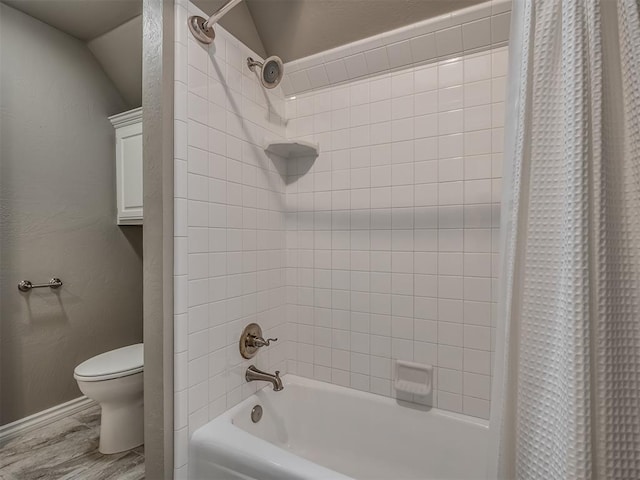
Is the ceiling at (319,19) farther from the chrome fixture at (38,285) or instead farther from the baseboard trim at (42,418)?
the baseboard trim at (42,418)

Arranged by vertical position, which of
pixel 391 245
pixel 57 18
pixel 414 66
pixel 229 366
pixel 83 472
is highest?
pixel 57 18

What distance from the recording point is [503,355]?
0.85 meters

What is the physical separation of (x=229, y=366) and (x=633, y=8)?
5.44 feet

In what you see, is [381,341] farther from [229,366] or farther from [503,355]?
[503,355]

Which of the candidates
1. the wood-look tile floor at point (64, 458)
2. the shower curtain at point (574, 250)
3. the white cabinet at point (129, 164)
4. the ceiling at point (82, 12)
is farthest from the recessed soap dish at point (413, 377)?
the ceiling at point (82, 12)

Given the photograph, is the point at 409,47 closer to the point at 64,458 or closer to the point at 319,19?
the point at 319,19

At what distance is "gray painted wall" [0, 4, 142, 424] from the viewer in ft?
6.62

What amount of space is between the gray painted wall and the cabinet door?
12 cm

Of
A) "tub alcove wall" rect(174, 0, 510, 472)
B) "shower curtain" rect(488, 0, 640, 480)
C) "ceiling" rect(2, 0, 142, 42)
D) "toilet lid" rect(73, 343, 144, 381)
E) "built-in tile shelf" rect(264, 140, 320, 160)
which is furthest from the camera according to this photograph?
"ceiling" rect(2, 0, 142, 42)

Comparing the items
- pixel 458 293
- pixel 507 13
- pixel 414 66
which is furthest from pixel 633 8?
pixel 458 293

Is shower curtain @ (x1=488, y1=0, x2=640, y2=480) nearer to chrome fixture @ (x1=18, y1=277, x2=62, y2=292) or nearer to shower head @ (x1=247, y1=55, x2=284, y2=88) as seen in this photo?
shower head @ (x1=247, y1=55, x2=284, y2=88)

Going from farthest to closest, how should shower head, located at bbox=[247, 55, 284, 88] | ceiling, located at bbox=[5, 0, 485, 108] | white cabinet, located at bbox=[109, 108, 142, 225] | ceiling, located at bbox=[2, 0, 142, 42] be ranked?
white cabinet, located at bbox=[109, 108, 142, 225] → ceiling, located at bbox=[2, 0, 142, 42] → shower head, located at bbox=[247, 55, 284, 88] → ceiling, located at bbox=[5, 0, 485, 108]

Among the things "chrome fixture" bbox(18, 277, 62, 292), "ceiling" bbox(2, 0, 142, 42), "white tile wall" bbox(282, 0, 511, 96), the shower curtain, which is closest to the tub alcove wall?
"white tile wall" bbox(282, 0, 511, 96)

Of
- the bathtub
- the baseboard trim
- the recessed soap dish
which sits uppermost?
the recessed soap dish
